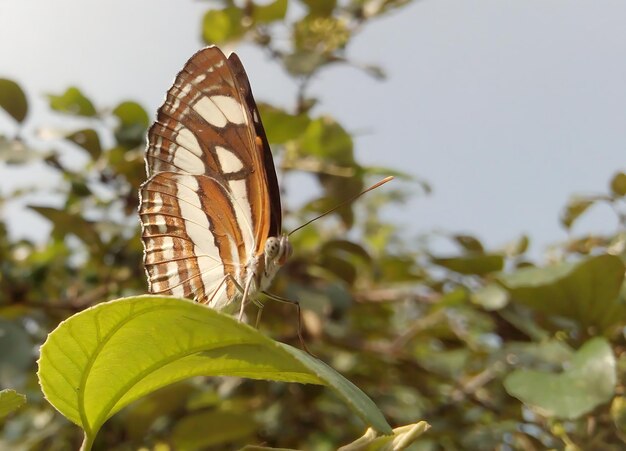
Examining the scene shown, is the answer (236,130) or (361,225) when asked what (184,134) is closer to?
(236,130)

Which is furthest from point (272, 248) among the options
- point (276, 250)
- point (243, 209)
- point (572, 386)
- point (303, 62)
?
point (303, 62)

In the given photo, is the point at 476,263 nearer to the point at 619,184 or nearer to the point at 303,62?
the point at 619,184

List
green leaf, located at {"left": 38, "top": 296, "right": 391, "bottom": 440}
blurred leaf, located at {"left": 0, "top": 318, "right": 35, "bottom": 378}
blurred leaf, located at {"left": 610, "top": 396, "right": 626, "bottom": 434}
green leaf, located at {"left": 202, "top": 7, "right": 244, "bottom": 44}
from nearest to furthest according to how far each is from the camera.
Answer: green leaf, located at {"left": 38, "top": 296, "right": 391, "bottom": 440} → blurred leaf, located at {"left": 610, "top": 396, "right": 626, "bottom": 434} → blurred leaf, located at {"left": 0, "top": 318, "right": 35, "bottom": 378} → green leaf, located at {"left": 202, "top": 7, "right": 244, "bottom": 44}

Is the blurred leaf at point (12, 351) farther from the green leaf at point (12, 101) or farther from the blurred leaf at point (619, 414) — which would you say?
the blurred leaf at point (619, 414)

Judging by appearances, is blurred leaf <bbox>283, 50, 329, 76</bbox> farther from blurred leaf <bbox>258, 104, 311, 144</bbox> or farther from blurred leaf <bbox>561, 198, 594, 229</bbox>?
blurred leaf <bbox>561, 198, 594, 229</bbox>

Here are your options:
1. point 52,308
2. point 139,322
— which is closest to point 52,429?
point 52,308

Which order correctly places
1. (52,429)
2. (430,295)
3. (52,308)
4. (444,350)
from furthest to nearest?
(444,350)
(430,295)
(52,308)
(52,429)

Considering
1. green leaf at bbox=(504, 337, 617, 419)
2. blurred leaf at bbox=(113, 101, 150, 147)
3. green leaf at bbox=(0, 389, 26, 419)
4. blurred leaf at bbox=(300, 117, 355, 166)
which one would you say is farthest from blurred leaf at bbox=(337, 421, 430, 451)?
blurred leaf at bbox=(113, 101, 150, 147)
